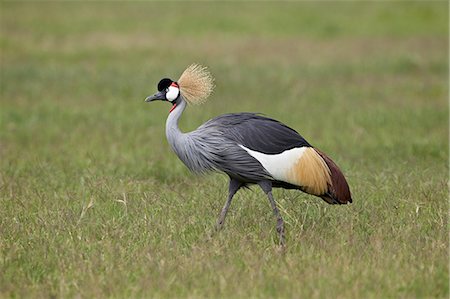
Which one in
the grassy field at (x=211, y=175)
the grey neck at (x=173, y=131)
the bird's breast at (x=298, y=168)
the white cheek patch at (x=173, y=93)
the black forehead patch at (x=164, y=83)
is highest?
the black forehead patch at (x=164, y=83)

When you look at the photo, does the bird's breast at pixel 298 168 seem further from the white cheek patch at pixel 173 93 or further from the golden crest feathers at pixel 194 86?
the white cheek patch at pixel 173 93

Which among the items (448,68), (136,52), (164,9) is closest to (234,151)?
(448,68)

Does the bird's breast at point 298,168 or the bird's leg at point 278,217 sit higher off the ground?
the bird's breast at point 298,168

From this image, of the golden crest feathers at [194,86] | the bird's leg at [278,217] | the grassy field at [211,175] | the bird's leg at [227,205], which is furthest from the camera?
the bird's leg at [227,205]

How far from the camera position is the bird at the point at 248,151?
579 centimetres

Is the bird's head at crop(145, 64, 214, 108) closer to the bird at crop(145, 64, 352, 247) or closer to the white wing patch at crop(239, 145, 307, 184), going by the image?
the bird at crop(145, 64, 352, 247)

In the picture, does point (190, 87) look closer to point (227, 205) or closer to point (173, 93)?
point (173, 93)

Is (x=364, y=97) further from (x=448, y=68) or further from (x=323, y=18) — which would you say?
(x=323, y=18)

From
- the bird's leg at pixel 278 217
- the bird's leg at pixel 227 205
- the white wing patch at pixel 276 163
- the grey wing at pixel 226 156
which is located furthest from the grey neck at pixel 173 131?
the bird's leg at pixel 278 217

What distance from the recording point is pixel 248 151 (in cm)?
579

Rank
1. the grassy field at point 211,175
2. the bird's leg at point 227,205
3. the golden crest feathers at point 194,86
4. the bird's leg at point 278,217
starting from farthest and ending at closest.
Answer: the bird's leg at point 227,205
the golden crest feathers at point 194,86
the bird's leg at point 278,217
the grassy field at point 211,175

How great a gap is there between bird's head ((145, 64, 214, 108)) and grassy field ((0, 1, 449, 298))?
92cm

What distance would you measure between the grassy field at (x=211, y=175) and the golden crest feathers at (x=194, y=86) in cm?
93

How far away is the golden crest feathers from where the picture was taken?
5.92 m
